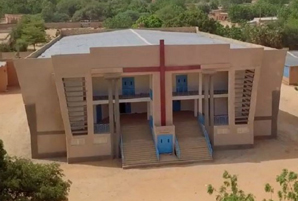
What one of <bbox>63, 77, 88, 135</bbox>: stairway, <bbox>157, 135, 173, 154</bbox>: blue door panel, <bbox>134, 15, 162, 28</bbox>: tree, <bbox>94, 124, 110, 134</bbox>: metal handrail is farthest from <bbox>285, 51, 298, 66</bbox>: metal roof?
<bbox>63, 77, 88, 135</bbox>: stairway

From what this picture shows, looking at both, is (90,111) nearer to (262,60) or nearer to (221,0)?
(262,60)

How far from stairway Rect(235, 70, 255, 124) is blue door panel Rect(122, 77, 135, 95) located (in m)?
6.20

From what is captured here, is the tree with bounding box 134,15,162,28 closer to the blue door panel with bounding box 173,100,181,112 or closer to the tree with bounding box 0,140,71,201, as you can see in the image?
the blue door panel with bounding box 173,100,181,112

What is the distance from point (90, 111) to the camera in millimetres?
26844

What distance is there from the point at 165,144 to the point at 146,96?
3.14 m

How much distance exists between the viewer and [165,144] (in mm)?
27656

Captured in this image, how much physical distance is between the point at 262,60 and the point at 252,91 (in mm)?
2328

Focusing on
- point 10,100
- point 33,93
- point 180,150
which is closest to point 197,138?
point 180,150

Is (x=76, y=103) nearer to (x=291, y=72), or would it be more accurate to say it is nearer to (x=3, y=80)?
(x=3, y=80)

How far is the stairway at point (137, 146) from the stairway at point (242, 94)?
5409mm

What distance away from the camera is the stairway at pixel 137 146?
26.7 meters

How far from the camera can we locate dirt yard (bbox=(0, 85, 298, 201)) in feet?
75.0

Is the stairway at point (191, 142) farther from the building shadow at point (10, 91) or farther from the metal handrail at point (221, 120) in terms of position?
the building shadow at point (10, 91)

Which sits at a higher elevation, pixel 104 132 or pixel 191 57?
pixel 191 57
